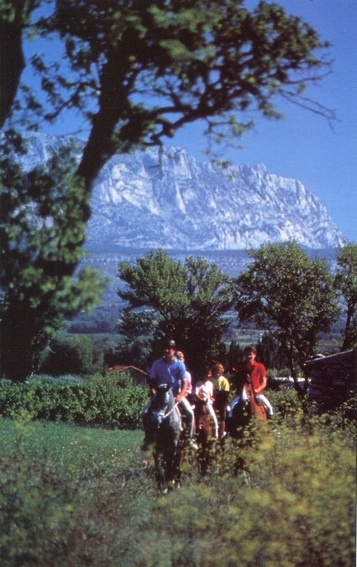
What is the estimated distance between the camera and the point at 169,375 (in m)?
5.23

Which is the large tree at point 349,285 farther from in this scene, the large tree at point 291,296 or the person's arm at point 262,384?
the person's arm at point 262,384

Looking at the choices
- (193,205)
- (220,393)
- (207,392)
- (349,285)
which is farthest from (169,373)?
(349,285)

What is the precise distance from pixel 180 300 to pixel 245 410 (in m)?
1.61

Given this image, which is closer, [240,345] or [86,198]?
[86,198]

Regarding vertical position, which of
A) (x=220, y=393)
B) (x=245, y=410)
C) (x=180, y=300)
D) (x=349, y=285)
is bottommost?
(x=245, y=410)

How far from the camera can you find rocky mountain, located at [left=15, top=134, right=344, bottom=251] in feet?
16.1

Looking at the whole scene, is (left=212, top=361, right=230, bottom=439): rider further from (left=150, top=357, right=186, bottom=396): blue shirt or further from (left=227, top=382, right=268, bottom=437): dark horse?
(left=150, top=357, right=186, bottom=396): blue shirt

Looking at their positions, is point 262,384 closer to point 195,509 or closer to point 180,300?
point 180,300

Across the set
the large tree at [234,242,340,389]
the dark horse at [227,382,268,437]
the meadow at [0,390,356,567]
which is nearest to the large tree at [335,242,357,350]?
the large tree at [234,242,340,389]

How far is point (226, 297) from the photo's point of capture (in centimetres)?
498

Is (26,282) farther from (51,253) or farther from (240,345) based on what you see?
(240,345)

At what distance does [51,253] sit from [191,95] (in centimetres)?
126

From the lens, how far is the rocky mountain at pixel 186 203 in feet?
16.1

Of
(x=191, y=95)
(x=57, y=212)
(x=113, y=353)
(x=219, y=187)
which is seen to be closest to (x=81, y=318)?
(x=113, y=353)
